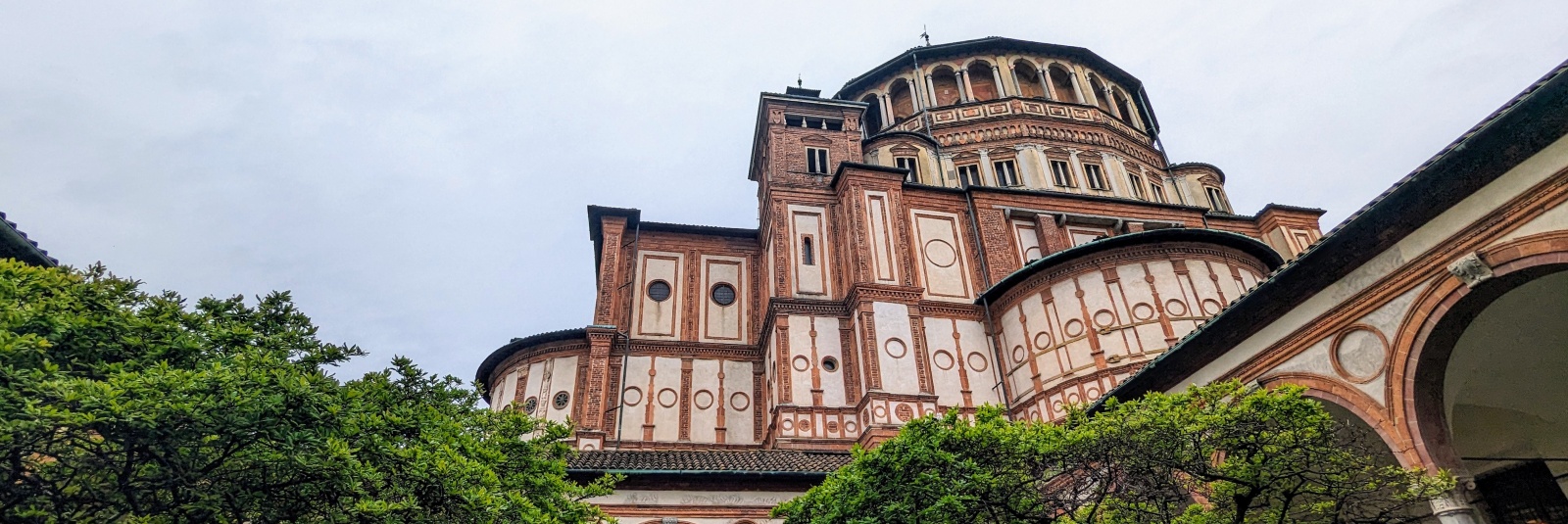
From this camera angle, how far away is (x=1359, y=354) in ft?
33.1

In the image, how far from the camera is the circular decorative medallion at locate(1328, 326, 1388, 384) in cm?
981

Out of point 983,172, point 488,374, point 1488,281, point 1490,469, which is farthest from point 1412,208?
point 488,374

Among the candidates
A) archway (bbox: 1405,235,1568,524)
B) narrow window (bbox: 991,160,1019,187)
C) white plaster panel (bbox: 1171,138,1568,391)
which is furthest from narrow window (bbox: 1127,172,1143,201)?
white plaster panel (bbox: 1171,138,1568,391)

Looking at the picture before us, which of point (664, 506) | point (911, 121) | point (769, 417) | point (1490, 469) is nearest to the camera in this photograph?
point (1490, 469)

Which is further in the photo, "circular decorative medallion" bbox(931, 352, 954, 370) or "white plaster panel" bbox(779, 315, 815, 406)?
"circular decorative medallion" bbox(931, 352, 954, 370)

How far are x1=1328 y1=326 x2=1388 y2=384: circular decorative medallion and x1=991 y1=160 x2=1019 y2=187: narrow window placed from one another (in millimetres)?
19183

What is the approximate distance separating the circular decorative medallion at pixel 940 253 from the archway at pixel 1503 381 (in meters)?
13.4

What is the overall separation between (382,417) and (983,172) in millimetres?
25173

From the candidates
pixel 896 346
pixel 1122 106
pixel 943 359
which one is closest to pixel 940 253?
pixel 943 359

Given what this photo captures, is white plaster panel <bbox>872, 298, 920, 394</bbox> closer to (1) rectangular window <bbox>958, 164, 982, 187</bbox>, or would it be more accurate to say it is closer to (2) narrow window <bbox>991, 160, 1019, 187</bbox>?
(1) rectangular window <bbox>958, 164, 982, 187</bbox>

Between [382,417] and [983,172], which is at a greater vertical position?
[983,172]

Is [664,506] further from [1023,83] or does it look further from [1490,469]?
[1023,83]

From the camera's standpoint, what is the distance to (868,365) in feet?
66.7

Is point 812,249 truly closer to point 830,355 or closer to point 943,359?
point 830,355
